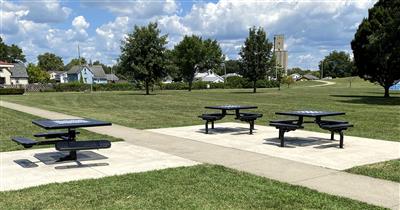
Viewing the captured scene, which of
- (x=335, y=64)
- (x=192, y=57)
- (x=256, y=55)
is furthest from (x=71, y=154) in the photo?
(x=335, y=64)

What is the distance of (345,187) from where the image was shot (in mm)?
6301

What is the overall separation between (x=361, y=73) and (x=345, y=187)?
33.9 metres

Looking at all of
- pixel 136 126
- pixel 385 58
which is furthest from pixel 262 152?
pixel 385 58

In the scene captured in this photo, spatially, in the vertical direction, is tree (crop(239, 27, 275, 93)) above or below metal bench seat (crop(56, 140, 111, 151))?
above

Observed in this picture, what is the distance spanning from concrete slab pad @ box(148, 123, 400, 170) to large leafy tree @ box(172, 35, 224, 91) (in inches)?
2025

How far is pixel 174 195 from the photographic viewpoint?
5.80 meters

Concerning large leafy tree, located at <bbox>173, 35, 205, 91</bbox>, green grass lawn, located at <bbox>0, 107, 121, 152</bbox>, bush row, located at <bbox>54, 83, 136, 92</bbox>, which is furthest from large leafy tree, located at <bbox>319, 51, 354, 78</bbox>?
green grass lawn, located at <bbox>0, 107, 121, 152</bbox>

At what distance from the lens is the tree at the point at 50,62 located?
152m

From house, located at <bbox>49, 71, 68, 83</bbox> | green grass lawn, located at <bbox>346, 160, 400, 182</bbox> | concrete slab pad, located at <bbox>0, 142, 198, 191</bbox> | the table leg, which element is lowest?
concrete slab pad, located at <bbox>0, 142, 198, 191</bbox>

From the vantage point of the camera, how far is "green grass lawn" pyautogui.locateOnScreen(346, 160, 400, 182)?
692 cm

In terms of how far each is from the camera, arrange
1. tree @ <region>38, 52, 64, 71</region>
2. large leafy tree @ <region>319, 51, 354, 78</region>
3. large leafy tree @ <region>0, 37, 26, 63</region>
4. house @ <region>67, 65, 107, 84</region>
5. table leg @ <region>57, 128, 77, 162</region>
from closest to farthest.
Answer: table leg @ <region>57, 128, 77, 162</region>, large leafy tree @ <region>0, 37, 26, 63</region>, house @ <region>67, 65, 107, 84</region>, tree @ <region>38, 52, 64, 71</region>, large leafy tree @ <region>319, 51, 354, 78</region>

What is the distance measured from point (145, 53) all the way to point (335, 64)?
131 meters

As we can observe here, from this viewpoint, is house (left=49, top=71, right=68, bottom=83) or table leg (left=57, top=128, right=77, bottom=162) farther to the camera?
house (left=49, top=71, right=68, bottom=83)

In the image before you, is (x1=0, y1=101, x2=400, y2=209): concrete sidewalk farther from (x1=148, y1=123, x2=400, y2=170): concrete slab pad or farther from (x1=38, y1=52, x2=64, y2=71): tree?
(x1=38, y1=52, x2=64, y2=71): tree
